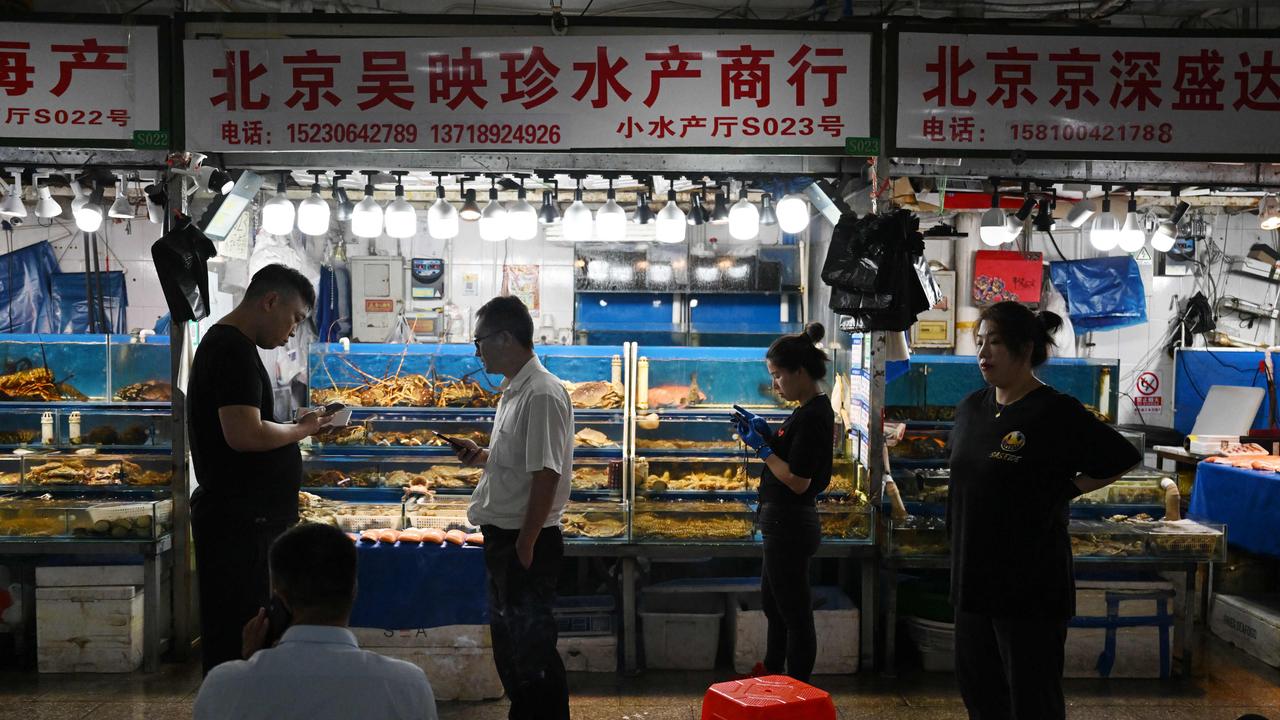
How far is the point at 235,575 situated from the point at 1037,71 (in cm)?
464

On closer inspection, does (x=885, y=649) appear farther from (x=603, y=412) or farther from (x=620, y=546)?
(x=603, y=412)

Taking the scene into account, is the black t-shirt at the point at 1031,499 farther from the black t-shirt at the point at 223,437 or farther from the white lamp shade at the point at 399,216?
the white lamp shade at the point at 399,216

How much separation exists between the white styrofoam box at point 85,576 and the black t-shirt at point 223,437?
2.46 metres

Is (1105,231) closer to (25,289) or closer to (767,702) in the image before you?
(767,702)

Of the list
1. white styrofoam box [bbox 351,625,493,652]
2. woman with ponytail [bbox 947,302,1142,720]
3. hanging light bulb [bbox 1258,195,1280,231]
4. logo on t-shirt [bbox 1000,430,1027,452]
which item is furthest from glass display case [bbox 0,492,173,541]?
hanging light bulb [bbox 1258,195,1280,231]

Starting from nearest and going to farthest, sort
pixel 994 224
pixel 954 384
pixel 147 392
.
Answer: pixel 994 224 < pixel 147 392 < pixel 954 384

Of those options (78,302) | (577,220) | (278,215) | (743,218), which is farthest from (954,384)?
(78,302)

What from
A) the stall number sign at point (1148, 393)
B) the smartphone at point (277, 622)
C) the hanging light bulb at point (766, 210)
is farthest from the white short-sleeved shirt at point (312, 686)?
the stall number sign at point (1148, 393)

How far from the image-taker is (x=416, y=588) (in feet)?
16.8

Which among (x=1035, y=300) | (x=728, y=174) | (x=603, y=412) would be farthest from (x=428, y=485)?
(x=1035, y=300)

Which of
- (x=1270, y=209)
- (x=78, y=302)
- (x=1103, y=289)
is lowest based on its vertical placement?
(x=78, y=302)

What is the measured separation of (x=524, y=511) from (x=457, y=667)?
1963 millimetres

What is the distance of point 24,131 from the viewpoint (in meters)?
4.88

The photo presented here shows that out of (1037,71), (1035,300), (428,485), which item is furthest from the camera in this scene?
(1035,300)
